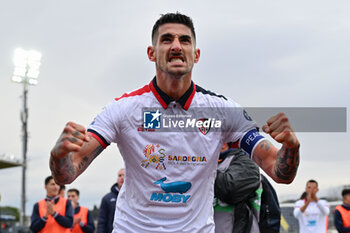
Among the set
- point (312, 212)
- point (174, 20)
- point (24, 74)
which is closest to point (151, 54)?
point (174, 20)

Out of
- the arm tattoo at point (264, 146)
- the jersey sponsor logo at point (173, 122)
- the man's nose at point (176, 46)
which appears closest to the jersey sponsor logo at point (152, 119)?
the jersey sponsor logo at point (173, 122)

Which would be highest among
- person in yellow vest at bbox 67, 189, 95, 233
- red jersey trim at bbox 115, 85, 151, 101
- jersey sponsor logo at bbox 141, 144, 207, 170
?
red jersey trim at bbox 115, 85, 151, 101

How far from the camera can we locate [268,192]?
15.6 ft

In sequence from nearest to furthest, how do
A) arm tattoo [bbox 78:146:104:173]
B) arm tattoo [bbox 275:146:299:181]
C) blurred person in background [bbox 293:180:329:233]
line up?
arm tattoo [bbox 275:146:299:181] → arm tattoo [bbox 78:146:104:173] → blurred person in background [bbox 293:180:329:233]

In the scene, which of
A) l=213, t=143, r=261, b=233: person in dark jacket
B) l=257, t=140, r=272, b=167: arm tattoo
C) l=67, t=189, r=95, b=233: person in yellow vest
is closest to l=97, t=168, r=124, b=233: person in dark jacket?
l=67, t=189, r=95, b=233: person in yellow vest

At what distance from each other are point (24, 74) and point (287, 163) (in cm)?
2646

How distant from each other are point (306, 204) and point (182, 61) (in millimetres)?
9109

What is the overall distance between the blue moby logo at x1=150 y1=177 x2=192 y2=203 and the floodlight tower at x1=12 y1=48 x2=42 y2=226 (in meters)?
21.8

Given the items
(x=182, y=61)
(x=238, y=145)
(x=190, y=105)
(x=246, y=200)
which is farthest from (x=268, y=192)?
(x=182, y=61)

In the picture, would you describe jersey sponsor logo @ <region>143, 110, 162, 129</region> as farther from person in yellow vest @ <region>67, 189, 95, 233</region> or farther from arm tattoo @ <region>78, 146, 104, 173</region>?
person in yellow vest @ <region>67, 189, 95, 233</region>

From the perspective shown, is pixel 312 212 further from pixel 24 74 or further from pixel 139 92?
pixel 24 74

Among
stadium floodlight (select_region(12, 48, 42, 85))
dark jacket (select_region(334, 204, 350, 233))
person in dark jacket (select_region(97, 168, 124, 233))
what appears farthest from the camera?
stadium floodlight (select_region(12, 48, 42, 85))

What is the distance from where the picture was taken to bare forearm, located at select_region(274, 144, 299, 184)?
312cm

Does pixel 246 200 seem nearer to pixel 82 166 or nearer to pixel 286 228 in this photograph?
pixel 82 166
